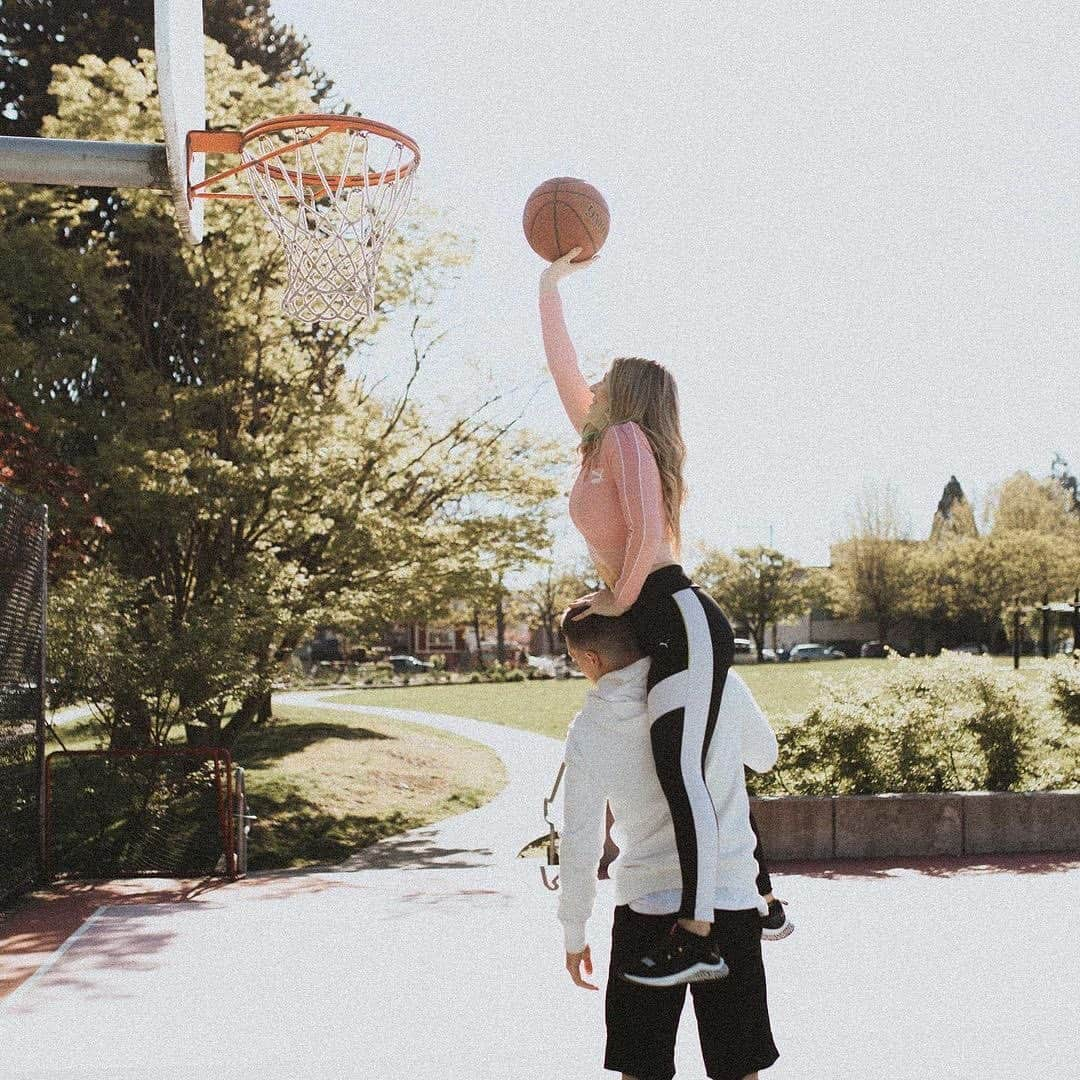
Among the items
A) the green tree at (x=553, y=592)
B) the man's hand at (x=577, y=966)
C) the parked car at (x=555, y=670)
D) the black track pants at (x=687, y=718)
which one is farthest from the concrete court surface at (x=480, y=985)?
the green tree at (x=553, y=592)

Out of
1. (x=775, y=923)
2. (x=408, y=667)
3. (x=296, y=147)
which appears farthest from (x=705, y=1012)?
(x=408, y=667)

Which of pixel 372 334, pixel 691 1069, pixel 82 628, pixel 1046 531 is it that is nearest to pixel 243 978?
pixel 691 1069

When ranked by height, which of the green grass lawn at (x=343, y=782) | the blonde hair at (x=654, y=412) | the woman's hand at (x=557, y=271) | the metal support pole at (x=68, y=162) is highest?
the metal support pole at (x=68, y=162)

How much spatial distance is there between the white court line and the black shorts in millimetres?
4706

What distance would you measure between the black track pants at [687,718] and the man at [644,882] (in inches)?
2.4

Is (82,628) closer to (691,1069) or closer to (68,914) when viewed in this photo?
(68,914)

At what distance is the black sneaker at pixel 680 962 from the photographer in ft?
9.86

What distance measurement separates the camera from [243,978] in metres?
7.02

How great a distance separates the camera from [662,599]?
3.14 m

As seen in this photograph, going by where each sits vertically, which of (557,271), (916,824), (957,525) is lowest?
(916,824)

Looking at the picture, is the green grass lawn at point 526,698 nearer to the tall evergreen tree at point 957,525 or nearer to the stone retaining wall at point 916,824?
the stone retaining wall at point 916,824

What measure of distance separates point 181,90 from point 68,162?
38.9 inches

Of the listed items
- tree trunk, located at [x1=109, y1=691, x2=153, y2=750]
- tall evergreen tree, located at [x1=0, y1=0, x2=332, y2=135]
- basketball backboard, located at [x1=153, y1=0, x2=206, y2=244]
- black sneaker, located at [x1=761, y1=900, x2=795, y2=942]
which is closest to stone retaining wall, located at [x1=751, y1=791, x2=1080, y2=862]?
tree trunk, located at [x1=109, y1=691, x2=153, y2=750]

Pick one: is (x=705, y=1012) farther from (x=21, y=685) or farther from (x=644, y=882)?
(x=21, y=685)
